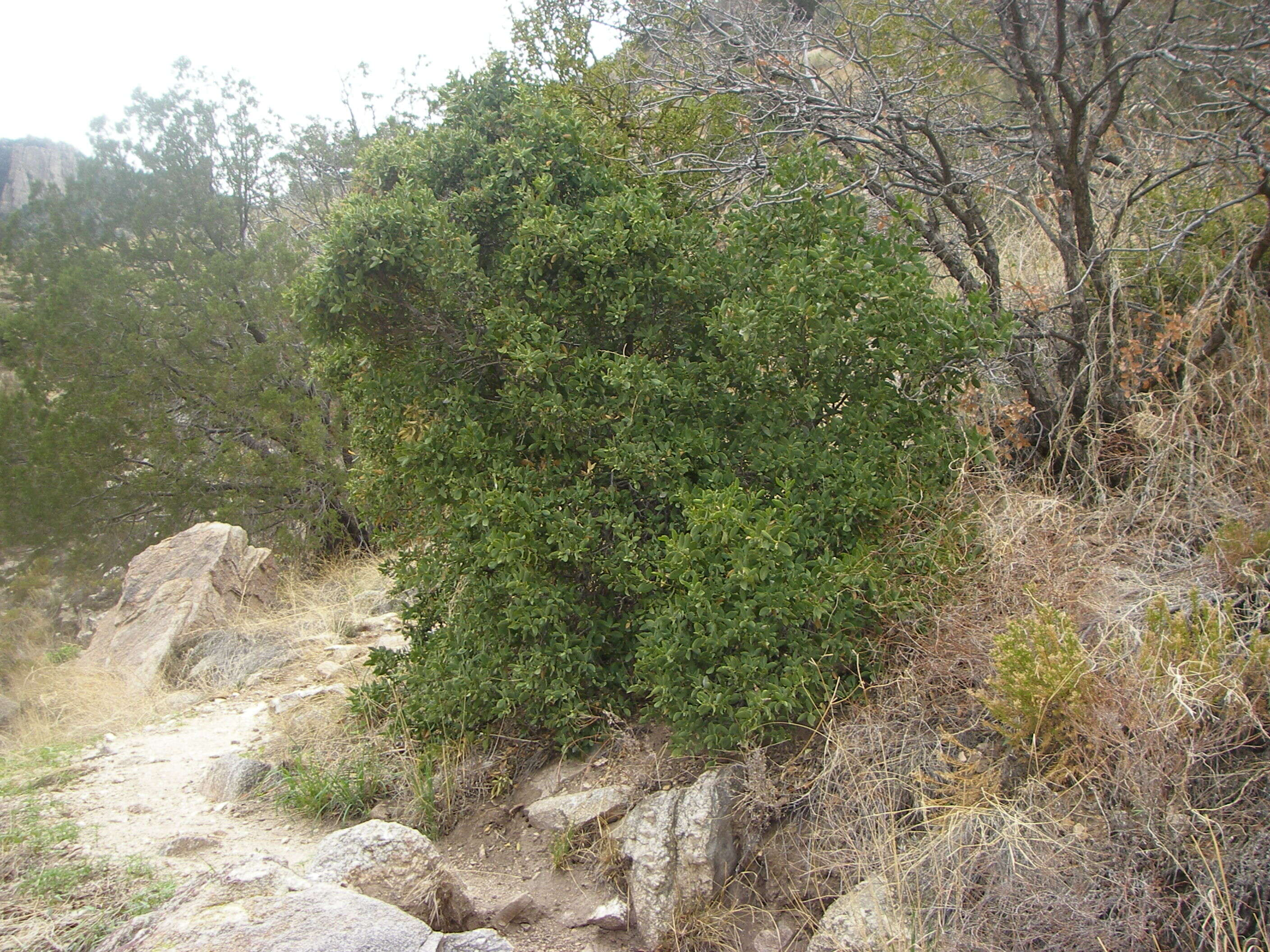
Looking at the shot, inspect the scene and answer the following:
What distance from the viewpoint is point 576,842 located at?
4.12 metres

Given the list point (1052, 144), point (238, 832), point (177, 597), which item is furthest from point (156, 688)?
point (1052, 144)

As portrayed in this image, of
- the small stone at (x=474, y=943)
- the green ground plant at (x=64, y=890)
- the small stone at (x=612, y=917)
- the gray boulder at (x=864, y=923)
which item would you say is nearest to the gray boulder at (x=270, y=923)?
the small stone at (x=474, y=943)

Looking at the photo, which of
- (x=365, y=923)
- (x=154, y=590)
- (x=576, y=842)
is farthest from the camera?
(x=154, y=590)

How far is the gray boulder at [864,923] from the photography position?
2988mm

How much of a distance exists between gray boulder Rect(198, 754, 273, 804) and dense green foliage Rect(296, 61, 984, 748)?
1.11 m

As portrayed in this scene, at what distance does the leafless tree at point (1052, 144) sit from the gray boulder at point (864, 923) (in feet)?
8.38

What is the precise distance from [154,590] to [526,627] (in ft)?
20.5

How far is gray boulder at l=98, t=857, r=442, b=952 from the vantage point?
2814 millimetres

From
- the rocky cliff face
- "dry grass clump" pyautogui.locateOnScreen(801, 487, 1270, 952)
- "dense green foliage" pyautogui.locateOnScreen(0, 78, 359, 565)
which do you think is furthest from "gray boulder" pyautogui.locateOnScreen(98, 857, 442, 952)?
the rocky cliff face

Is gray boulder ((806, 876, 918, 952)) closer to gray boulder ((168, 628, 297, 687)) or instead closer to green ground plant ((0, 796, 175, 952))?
green ground plant ((0, 796, 175, 952))

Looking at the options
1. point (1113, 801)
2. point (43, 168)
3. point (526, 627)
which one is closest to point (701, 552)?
point (526, 627)

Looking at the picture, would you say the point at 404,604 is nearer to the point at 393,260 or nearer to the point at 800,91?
the point at 393,260

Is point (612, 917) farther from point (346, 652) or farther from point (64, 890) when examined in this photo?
point (346, 652)

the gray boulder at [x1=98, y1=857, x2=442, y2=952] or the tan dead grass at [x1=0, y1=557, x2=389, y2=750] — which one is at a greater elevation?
the gray boulder at [x1=98, y1=857, x2=442, y2=952]
